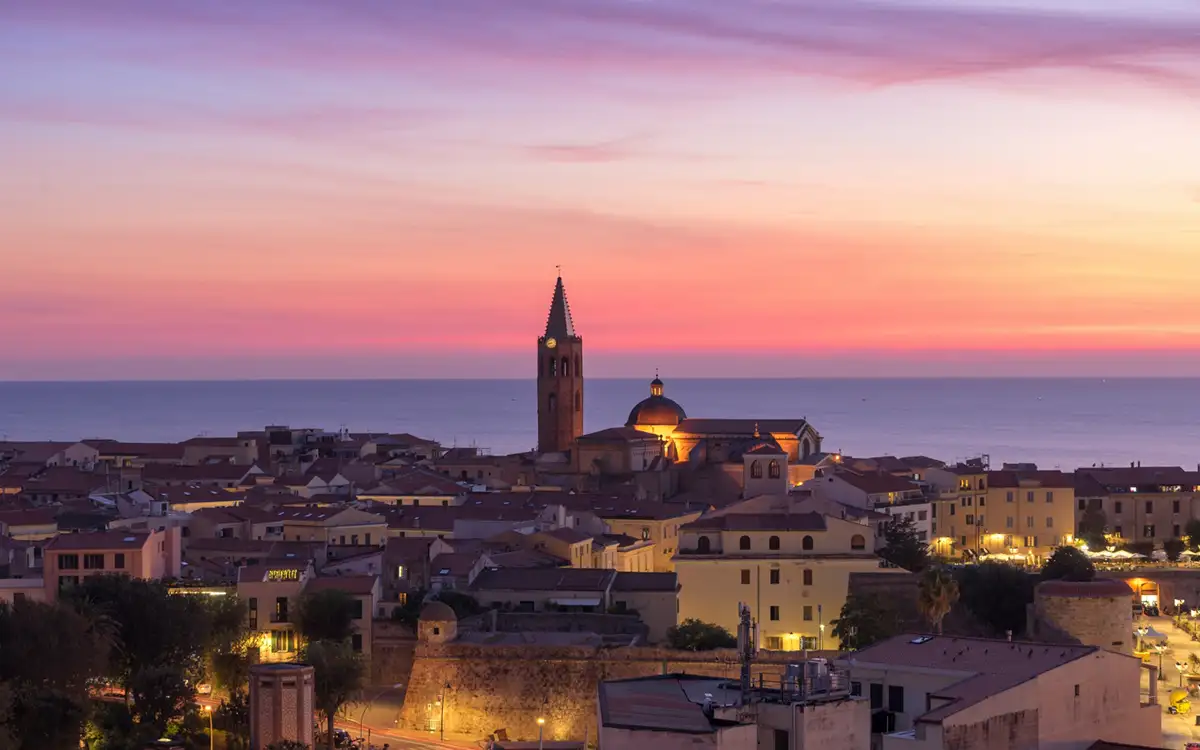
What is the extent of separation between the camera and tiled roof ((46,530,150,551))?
43.0 metres

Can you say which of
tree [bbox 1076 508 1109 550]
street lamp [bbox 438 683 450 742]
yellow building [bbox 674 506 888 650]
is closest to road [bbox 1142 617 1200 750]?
yellow building [bbox 674 506 888 650]

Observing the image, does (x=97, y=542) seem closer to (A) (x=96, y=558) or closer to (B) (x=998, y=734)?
(A) (x=96, y=558)

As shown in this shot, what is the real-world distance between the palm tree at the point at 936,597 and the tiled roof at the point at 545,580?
304 inches

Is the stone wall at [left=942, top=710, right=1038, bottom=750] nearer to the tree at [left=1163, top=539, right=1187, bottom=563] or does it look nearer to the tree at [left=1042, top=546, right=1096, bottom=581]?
the tree at [left=1042, top=546, right=1096, bottom=581]

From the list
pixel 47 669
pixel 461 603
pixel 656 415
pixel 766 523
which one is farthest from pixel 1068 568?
pixel 656 415

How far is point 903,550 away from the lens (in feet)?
159

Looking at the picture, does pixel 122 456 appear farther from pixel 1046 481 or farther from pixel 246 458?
pixel 1046 481

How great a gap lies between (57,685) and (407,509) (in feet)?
87.9

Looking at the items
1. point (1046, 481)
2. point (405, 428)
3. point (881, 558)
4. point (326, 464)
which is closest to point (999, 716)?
point (881, 558)

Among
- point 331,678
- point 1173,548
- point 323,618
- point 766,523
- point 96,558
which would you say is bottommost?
→ point 331,678

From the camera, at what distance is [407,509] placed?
5919 centimetres

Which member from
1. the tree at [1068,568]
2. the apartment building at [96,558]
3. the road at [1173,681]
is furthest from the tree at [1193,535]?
the apartment building at [96,558]

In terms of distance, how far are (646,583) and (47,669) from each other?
14899mm

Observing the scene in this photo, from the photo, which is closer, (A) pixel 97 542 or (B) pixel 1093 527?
(A) pixel 97 542
